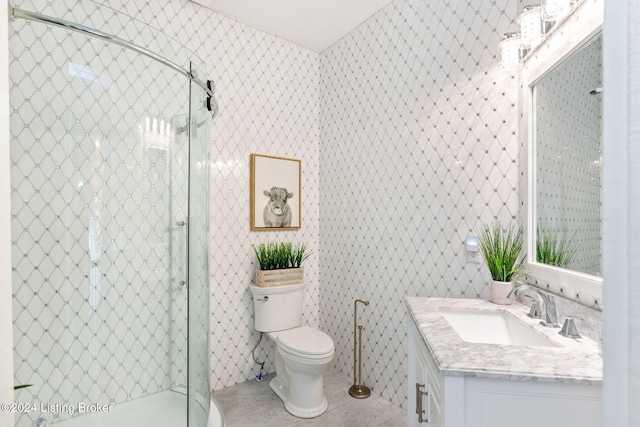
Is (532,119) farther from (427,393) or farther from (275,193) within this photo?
(275,193)

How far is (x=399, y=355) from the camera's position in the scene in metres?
2.27

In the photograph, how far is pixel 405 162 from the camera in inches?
89.9

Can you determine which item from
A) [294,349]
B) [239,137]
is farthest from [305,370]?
[239,137]

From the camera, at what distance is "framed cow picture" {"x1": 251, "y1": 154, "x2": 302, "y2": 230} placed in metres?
2.69

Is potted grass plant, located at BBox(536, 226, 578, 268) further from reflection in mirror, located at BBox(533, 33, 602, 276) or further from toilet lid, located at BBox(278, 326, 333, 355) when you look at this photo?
toilet lid, located at BBox(278, 326, 333, 355)

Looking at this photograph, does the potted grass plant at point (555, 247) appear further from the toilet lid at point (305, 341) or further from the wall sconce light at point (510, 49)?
the toilet lid at point (305, 341)

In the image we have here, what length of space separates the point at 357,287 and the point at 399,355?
22.5 inches

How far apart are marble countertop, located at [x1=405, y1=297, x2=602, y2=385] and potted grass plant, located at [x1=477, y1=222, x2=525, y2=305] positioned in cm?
36

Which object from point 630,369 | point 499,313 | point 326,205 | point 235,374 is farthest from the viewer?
point 326,205

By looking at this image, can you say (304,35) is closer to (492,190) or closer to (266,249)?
(266,249)

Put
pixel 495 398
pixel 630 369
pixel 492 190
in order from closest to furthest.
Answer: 1. pixel 630 369
2. pixel 495 398
3. pixel 492 190

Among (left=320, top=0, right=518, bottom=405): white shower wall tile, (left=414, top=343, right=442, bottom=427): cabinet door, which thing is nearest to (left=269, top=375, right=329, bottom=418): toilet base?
(left=320, top=0, right=518, bottom=405): white shower wall tile

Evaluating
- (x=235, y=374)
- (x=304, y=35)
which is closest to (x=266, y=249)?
(x=235, y=374)

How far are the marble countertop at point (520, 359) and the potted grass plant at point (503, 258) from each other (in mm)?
356
